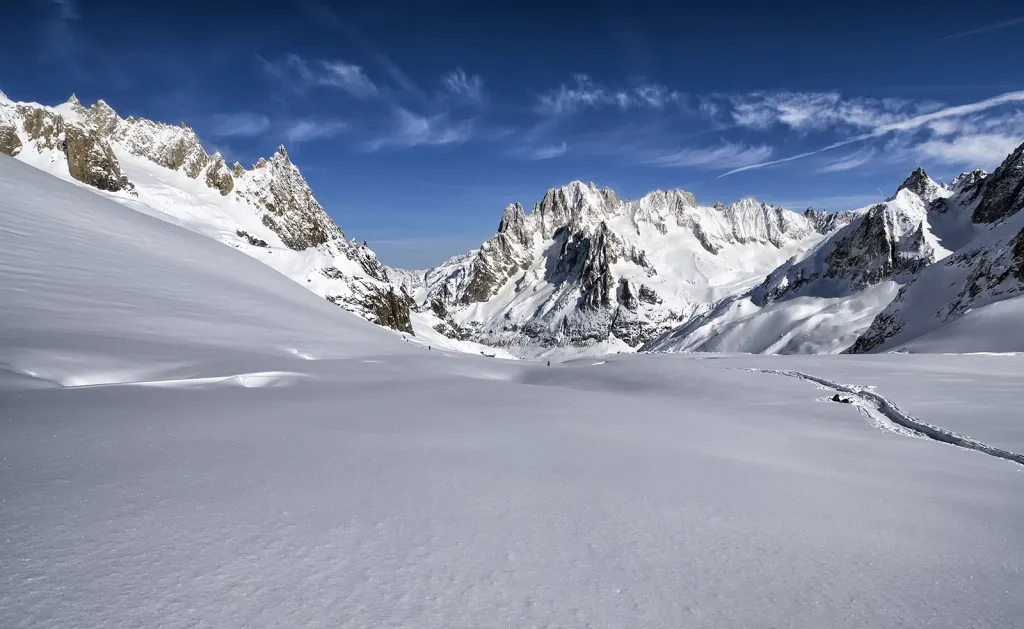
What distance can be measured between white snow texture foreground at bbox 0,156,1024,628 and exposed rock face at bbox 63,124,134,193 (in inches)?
4482

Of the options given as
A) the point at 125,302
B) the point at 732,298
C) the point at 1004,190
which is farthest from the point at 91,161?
the point at 1004,190

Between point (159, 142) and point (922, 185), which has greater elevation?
point (922, 185)

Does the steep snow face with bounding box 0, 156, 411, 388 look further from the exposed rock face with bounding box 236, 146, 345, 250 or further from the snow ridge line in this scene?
the exposed rock face with bounding box 236, 146, 345, 250

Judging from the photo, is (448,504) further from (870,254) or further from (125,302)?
(870,254)

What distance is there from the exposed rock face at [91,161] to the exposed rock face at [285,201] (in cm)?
3307

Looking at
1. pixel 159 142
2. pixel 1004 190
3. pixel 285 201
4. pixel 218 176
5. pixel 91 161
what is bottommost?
pixel 91 161

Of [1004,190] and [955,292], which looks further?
[1004,190]

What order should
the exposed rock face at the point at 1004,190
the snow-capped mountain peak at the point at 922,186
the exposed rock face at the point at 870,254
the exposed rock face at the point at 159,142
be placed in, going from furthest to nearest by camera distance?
the snow-capped mountain peak at the point at 922,186, the exposed rock face at the point at 870,254, the exposed rock face at the point at 159,142, the exposed rock face at the point at 1004,190

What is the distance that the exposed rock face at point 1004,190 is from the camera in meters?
114

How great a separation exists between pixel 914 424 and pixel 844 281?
520 feet

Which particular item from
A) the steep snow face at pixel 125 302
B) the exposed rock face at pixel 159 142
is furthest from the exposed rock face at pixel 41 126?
the steep snow face at pixel 125 302

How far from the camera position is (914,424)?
8922 millimetres

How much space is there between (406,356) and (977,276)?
9286 cm

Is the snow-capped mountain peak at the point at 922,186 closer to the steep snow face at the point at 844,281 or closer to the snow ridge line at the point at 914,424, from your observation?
the steep snow face at the point at 844,281
